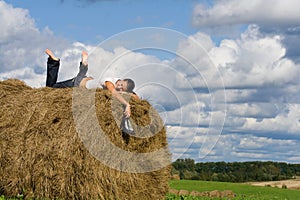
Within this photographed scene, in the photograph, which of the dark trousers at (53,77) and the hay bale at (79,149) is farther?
the dark trousers at (53,77)

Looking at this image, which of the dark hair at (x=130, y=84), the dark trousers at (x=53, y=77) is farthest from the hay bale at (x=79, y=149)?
the dark trousers at (x=53, y=77)

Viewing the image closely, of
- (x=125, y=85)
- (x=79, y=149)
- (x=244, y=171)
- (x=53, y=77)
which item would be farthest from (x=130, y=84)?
(x=244, y=171)

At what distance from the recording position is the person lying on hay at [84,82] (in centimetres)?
1223

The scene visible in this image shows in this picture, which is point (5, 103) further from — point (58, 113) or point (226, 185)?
point (226, 185)

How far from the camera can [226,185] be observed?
2291 centimetres

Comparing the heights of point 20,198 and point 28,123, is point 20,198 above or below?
below

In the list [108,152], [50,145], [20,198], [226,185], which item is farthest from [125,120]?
[226,185]

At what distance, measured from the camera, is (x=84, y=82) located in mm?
13016

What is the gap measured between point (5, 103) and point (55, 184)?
8.30 feet

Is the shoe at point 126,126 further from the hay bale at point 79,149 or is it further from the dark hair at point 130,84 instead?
the dark hair at point 130,84

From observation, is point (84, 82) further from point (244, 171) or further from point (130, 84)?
point (244, 171)

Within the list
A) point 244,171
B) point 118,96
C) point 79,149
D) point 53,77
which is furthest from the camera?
point 244,171

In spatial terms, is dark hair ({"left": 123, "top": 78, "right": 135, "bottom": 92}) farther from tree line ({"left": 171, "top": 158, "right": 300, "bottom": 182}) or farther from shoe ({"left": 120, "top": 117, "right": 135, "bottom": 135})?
tree line ({"left": 171, "top": 158, "right": 300, "bottom": 182})

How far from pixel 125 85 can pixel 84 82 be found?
1.05m
